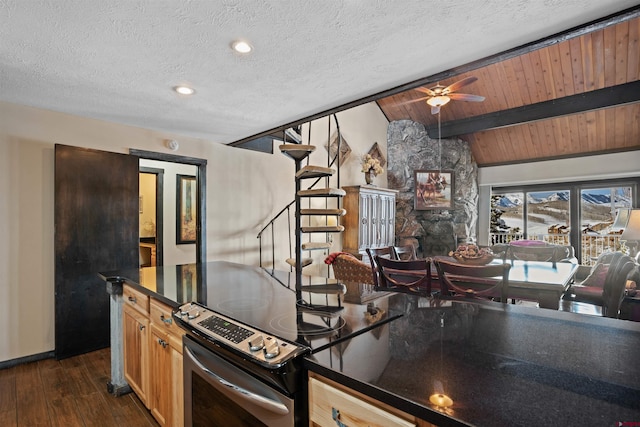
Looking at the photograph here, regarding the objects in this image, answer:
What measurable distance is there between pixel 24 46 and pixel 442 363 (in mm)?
2779

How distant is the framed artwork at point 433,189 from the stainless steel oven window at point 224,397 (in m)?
6.62

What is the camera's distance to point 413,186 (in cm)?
753

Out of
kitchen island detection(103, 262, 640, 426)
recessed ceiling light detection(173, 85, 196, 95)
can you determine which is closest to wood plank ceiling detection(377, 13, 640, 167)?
recessed ceiling light detection(173, 85, 196, 95)

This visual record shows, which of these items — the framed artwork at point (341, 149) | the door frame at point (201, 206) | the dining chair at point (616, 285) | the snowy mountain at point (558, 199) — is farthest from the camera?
the snowy mountain at point (558, 199)

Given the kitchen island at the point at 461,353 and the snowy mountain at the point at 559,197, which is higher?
the snowy mountain at the point at 559,197

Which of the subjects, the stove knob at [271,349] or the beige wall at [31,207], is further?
the beige wall at [31,207]

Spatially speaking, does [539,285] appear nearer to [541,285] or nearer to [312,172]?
[541,285]

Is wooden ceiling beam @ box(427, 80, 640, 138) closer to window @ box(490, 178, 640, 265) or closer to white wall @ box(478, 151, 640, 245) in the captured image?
white wall @ box(478, 151, 640, 245)

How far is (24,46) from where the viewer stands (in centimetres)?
196

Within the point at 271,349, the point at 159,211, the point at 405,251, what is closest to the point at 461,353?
the point at 271,349

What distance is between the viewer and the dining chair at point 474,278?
2.28m

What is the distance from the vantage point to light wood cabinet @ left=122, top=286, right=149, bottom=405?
2.06m

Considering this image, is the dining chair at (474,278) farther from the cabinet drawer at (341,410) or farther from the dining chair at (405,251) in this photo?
the cabinet drawer at (341,410)

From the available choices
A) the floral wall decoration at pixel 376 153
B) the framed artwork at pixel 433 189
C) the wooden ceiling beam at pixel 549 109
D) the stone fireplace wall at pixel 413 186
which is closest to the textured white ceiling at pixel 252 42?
the floral wall decoration at pixel 376 153
